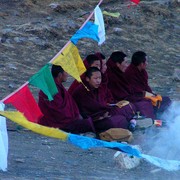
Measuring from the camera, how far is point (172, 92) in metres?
13.1

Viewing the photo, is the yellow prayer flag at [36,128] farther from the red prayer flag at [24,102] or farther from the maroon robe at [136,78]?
the maroon robe at [136,78]

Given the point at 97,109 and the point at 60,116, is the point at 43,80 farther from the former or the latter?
the point at 97,109

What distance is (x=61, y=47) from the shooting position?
15359 mm

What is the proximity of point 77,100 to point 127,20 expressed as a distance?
8019mm

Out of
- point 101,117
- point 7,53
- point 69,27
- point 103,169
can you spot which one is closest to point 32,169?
point 103,169

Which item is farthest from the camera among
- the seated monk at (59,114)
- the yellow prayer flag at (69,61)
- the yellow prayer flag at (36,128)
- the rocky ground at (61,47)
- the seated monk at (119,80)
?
the seated monk at (119,80)

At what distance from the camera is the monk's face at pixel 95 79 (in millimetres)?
9812

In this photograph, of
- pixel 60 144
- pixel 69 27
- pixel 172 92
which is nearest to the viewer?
pixel 60 144

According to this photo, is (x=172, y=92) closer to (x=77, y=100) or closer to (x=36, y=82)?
(x=77, y=100)

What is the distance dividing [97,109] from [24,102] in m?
1.99

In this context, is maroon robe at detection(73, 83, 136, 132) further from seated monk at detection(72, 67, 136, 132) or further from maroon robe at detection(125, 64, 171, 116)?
maroon robe at detection(125, 64, 171, 116)

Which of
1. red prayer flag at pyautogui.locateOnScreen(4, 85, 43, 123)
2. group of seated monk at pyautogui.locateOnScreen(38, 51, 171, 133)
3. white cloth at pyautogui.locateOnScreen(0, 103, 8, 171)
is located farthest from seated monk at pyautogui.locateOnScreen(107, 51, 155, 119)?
white cloth at pyautogui.locateOnScreen(0, 103, 8, 171)

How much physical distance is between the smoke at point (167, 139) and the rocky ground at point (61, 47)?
0.20m

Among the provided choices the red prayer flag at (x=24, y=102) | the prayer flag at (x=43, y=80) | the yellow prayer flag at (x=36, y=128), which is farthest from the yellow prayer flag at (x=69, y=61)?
the yellow prayer flag at (x=36, y=128)
